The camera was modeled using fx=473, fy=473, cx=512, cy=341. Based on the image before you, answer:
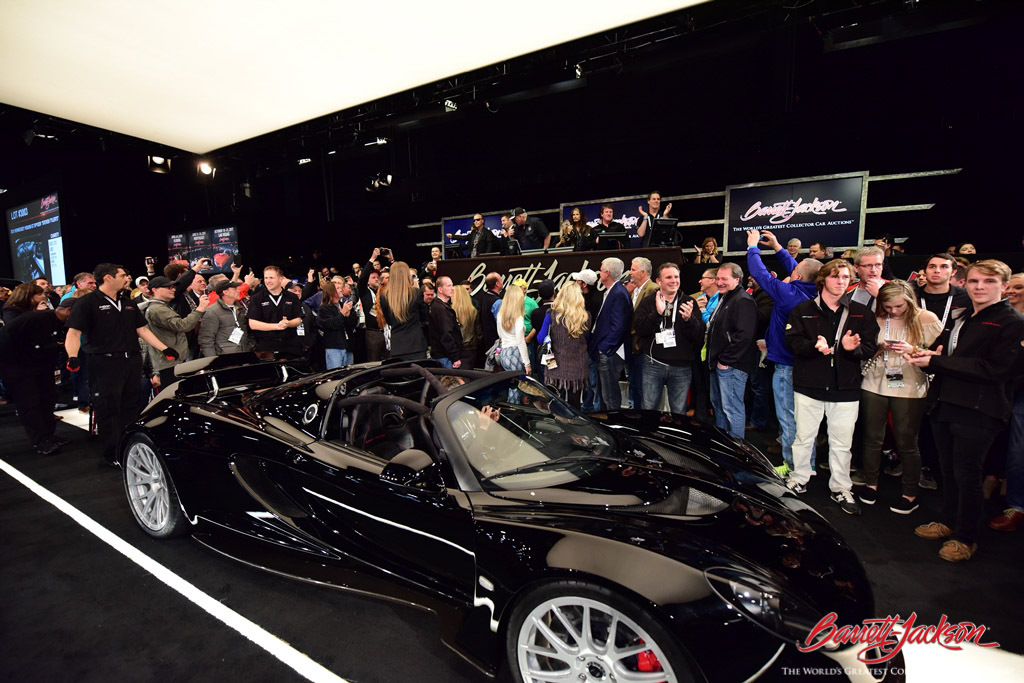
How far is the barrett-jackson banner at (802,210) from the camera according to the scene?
8758 millimetres

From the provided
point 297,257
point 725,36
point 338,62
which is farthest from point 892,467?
point 297,257

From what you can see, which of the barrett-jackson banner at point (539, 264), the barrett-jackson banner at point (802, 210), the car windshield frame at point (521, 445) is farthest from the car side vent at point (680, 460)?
the barrett-jackson banner at point (802, 210)

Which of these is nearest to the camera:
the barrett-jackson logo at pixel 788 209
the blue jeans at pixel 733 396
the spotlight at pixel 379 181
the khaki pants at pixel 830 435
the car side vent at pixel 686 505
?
the car side vent at pixel 686 505

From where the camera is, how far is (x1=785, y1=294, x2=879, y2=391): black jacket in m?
3.24

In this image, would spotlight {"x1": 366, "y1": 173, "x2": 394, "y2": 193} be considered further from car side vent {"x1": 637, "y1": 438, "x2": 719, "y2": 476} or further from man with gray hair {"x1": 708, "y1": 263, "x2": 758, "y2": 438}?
car side vent {"x1": 637, "y1": 438, "x2": 719, "y2": 476}

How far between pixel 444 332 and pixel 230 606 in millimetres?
3303

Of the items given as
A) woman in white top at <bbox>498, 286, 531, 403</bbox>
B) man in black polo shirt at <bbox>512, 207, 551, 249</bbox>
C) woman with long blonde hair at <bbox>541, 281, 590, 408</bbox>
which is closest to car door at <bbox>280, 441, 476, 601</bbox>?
woman with long blonde hair at <bbox>541, 281, 590, 408</bbox>

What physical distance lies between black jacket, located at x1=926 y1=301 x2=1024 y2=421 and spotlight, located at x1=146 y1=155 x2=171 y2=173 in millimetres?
15971

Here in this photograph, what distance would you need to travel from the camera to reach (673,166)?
10.5m

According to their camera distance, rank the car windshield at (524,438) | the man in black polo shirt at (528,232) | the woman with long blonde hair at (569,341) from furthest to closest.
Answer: the man in black polo shirt at (528,232) → the woman with long blonde hair at (569,341) → the car windshield at (524,438)

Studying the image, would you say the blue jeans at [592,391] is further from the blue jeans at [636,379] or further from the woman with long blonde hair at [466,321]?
the woman with long blonde hair at [466,321]

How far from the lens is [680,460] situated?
2432 millimetres

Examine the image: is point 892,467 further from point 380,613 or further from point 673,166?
point 673,166

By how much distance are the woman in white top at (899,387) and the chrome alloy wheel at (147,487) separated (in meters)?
4.74
